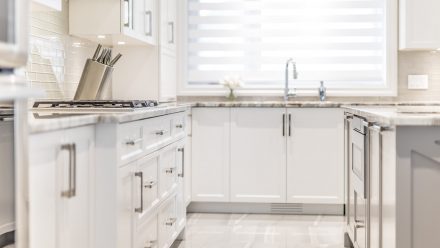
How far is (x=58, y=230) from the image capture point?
1832 mm

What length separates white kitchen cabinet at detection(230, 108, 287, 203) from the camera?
480 centimetres

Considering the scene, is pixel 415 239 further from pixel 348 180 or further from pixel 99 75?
pixel 99 75

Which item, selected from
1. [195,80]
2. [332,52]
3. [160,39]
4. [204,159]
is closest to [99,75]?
[160,39]

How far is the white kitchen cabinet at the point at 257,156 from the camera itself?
4.80m

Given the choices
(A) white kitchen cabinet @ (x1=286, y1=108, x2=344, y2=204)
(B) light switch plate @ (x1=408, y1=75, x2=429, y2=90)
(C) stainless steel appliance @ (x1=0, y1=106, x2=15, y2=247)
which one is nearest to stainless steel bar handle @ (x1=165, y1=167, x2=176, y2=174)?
(A) white kitchen cabinet @ (x1=286, y1=108, x2=344, y2=204)

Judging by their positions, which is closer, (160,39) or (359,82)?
(160,39)

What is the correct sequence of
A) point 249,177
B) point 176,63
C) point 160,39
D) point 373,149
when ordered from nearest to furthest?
point 373,149 < point 160,39 < point 249,177 < point 176,63

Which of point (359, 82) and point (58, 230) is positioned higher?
point (359, 82)

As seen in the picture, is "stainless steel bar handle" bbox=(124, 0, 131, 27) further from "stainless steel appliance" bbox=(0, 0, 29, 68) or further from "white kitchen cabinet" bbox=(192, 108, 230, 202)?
"stainless steel appliance" bbox=(0, 0, 29, 68)

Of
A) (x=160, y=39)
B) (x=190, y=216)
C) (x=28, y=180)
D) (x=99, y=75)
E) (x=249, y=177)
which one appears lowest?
(x=190, y=216)

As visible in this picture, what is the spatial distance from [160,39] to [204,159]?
103cm

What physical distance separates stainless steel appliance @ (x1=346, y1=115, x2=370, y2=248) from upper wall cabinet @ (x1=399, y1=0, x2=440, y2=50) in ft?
5.45

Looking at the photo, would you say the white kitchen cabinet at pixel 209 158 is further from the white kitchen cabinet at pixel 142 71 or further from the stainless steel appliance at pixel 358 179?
the stainless steel appliance at pixel 358 179

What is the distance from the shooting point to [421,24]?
15.9ft
